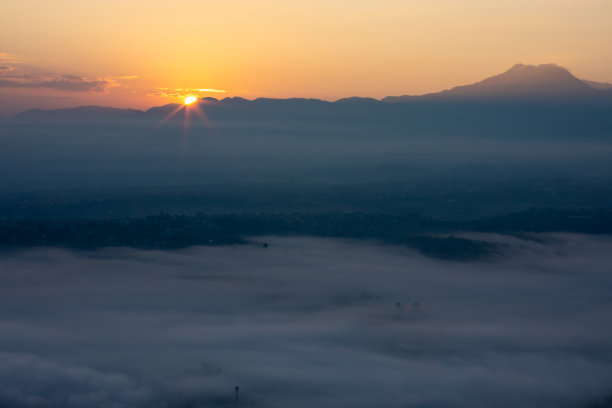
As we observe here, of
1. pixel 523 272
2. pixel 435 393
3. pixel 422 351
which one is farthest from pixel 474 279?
pixel 435 393

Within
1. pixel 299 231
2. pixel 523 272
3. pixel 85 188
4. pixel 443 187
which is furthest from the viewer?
pixel 443 187

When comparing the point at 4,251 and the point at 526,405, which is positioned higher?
the point at 526,405

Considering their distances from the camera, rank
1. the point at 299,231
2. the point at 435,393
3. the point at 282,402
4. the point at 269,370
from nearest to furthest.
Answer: the point at 282,402, the point at 435,393, the point at 269,370, the point at 299,231

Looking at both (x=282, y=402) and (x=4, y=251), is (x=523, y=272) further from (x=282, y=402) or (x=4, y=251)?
(x=4, y=251)

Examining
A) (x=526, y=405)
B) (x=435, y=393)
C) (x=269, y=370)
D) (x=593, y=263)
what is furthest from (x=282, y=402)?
(x=593, y=263)

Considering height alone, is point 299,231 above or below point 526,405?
below

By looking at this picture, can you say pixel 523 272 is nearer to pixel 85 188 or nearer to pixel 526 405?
pixel 526 405

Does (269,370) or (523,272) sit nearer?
(269,370)

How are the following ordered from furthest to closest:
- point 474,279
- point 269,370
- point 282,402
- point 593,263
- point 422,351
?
point 593,263
point 474,279
point 422,351
point 269,370
point 282,402

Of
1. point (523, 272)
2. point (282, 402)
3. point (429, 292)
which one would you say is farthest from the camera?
point (523, 272)
